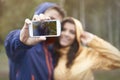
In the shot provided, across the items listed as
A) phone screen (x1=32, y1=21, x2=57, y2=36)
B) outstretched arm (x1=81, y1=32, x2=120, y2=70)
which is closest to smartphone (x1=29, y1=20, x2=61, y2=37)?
phone screen (x1=32, y1=21, x2=57, y2=36)

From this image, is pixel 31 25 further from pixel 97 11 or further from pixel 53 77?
pixel 97 11

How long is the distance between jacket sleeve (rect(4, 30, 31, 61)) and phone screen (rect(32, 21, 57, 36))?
35mm

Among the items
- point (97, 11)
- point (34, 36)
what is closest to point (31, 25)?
point (34, 36)

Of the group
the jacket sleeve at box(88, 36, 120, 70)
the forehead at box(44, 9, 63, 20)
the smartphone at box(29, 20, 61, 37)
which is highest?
the forehead at box(44, 9, 63, 20)

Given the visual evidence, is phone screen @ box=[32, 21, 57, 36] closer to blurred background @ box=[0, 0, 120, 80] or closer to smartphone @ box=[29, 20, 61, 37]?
smartphone @ box=[29, 20, 61, 37]

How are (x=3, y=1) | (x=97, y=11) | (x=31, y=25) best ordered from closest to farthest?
1. (x=31, y=25)
2. (x=3, y=1)
3. (x=97, y=11)

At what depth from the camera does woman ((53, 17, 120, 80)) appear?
0.78 meters

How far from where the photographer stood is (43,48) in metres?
0.77

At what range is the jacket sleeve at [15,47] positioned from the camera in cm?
69

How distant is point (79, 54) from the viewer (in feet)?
2.61

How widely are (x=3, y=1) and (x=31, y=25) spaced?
27 centimetres

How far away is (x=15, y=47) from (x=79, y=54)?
0.16 m

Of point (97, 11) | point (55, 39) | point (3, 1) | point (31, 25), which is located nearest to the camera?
point (31, 25)

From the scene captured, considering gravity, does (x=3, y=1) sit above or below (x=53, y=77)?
above
